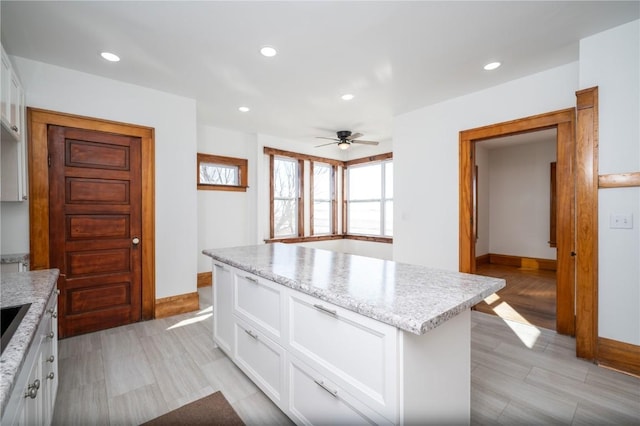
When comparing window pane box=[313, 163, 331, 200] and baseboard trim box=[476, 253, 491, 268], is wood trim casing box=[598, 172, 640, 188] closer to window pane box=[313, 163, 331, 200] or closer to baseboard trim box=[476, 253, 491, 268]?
baseboard trim box=[476, 253, 491, 268]

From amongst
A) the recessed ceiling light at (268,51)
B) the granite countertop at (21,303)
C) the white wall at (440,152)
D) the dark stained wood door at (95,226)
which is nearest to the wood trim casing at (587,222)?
the white wall at (440,152)

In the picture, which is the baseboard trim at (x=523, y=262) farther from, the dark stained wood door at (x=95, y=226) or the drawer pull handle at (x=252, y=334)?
the dark stained wood door at (x=95, y=226)

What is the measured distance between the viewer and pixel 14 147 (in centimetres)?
251

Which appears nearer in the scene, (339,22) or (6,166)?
(339,22)

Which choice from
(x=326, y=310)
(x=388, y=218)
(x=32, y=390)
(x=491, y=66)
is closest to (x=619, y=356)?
(x=326, y=310)

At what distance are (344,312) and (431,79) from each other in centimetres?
287

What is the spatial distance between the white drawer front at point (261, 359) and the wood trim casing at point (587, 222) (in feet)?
8.20

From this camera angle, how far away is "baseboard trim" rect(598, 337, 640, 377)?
87.3 inches

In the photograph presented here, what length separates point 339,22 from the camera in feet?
7.26

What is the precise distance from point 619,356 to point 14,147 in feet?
17.2

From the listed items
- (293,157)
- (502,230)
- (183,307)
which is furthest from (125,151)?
(502,230)

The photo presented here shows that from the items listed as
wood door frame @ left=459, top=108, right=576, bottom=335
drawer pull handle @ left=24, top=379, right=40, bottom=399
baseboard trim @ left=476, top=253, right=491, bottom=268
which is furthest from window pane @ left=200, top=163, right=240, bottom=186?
baseboard trim @ left=476, top=253, right=491, bottom=268

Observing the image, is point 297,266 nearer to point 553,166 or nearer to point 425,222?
point 425,222

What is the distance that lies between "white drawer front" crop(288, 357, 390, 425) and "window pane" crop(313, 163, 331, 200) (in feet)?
16.4
